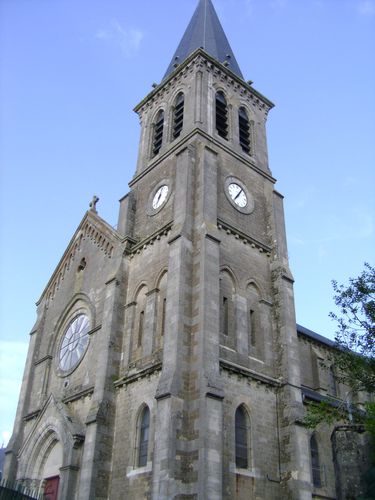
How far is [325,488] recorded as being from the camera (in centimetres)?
2305

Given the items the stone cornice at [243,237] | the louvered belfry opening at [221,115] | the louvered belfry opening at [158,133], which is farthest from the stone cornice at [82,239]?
the louvered belfry opening at [221,115]

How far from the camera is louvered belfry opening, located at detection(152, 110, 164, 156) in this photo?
100.0 ft

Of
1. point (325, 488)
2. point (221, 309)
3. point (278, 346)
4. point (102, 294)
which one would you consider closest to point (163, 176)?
point (102, 294)

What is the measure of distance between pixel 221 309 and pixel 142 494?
7377 millimetres

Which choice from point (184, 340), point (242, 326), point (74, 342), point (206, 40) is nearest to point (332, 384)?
point (242, 326)

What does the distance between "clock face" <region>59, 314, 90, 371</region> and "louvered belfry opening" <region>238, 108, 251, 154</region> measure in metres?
12.3

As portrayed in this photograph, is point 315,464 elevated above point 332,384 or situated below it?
below

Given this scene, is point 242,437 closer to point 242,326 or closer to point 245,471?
point 245,471

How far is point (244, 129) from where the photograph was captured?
3075cm

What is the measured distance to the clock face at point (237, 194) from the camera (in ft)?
84.9

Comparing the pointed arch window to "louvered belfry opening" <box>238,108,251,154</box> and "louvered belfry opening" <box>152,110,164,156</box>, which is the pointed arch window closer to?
"louvered belfry opening" <box>238,108,251,154</box>

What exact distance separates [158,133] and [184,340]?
15186 mm

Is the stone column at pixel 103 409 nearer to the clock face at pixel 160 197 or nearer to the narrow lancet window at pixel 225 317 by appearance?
the clock face at pixel 160 197

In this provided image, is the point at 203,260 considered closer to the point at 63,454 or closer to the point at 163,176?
the point at 163,176
